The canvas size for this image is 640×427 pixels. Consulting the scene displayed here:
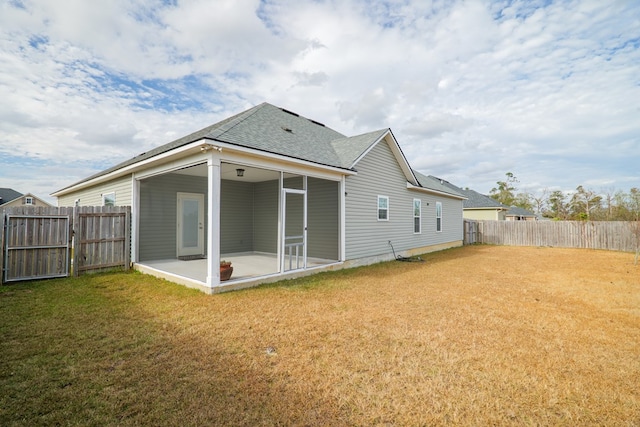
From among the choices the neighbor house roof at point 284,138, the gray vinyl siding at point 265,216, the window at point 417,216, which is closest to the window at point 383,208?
the neighbor house roof at point 284,138

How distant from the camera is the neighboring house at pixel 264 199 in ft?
22.4

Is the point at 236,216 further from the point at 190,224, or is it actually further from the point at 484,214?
the point at 484,214

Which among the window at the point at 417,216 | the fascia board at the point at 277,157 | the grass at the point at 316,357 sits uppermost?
the fascia board at the point at 277,157

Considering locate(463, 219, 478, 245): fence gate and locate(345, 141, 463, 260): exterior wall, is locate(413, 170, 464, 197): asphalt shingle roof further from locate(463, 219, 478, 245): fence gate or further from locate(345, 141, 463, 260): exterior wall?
locate(463, 219, 478, 245): fence gate

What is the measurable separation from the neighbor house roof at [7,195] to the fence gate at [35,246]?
43.4 metres

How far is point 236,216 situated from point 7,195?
46223 millimetres

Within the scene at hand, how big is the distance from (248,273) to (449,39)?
10.3m

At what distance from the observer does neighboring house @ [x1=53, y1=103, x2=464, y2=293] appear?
6.84m

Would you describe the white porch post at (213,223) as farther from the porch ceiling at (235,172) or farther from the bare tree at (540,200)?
the bare tree at (540,200)

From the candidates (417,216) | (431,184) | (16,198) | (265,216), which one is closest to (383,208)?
(417,216)

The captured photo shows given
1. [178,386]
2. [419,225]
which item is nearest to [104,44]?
[178,386]

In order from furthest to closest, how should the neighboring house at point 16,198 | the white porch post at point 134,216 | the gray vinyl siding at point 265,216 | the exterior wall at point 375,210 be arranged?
the neighboring house at point 16,198 < the gray vinyl siding at point 265,216 < the exterior wall at point 375,210 < the white porch post at point 134,216

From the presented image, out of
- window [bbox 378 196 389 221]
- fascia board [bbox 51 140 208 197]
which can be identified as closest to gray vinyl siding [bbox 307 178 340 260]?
window [bbox 378 196 389 221]

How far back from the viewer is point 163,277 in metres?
7.34
